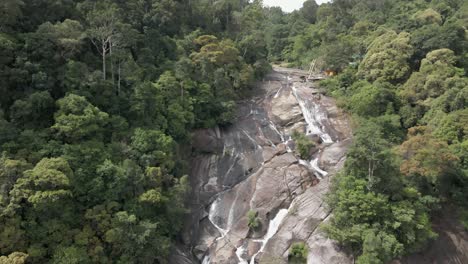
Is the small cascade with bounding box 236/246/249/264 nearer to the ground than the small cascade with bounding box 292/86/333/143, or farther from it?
nearer to the ground

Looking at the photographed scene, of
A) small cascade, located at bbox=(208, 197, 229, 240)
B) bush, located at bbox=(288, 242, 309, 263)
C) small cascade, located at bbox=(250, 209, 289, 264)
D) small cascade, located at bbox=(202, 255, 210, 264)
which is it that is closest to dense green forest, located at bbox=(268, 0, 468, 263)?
bush, located at bbox=(288, 242, 309, 263)

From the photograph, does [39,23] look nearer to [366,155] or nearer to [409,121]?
[366,155]

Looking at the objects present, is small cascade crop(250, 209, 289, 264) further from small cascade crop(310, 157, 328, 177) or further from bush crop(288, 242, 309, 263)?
small cascade crop(310, 157, 328, 177)

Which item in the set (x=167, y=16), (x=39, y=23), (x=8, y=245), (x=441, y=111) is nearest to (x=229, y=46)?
(x=167, y=16)

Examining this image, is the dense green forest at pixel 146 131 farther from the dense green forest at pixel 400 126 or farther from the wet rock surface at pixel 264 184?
the wet rock surface at pixel 264 184

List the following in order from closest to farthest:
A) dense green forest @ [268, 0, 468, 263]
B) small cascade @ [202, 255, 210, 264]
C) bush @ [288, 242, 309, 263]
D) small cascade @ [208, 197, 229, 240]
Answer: dense green forest @ [268, 0, 468, 263] → bush @ [288, 242, 309, 263] → small cascade @ [202, 255, 210, 264] → small cascade @ [208, 197, 229, 240]

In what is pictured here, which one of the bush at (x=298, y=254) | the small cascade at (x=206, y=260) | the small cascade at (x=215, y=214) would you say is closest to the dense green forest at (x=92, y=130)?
the small cascade at (x=206, y=260)
